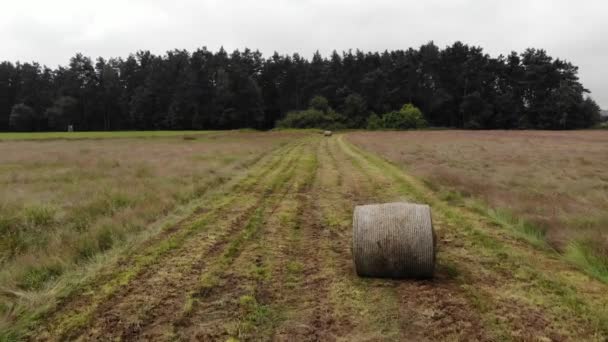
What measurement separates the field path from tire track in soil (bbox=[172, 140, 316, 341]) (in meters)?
0.01

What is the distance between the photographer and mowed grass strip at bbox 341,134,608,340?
4.35 metres

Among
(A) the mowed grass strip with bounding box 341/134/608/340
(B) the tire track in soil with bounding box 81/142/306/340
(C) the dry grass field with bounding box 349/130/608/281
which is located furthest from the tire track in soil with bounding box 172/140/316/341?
(C) the dry grass field with bounding box 349/130/608/281

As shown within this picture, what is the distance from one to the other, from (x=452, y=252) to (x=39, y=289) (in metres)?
6.27

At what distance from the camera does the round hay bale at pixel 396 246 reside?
543cm

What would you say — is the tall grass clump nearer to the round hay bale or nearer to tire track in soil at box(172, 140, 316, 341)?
the round hay bale

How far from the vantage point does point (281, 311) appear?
466cm

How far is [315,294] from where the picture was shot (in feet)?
16.8

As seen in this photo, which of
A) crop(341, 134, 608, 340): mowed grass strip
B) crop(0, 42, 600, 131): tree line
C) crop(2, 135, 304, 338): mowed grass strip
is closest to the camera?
crop(341, 134, 608, 340): mowed grass strip

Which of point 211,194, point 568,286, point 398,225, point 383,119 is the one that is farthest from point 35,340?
point 383,119

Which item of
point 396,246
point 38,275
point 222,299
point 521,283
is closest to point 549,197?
point 521,283

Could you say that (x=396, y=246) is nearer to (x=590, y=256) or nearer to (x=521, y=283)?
(x=521, y=283)

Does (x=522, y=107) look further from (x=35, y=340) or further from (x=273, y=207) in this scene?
(x=35, y=340)

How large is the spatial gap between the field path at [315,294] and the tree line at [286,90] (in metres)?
78.0

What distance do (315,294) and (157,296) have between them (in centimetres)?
204
